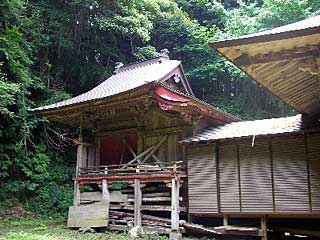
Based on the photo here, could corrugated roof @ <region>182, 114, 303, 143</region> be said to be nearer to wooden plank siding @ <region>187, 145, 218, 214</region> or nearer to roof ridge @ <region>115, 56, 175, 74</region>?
wooden plank siding @ <region>187, 145, 218, 214</region>

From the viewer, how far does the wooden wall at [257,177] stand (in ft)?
32.8

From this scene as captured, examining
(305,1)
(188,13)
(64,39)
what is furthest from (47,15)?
(305,1)

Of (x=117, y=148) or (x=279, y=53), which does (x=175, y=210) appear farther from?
(x=279, y=53)

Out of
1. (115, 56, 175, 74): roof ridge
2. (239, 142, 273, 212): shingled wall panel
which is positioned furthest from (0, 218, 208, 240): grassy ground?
(115, 56, 175, 74): roof ridge

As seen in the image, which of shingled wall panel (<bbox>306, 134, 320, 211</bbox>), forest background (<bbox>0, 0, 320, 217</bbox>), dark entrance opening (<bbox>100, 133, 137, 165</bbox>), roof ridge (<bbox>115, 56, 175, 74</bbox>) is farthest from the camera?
roof ridge (<bbox>115, 56, 175, 74</bbox>)

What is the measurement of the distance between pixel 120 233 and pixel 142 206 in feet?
3.42

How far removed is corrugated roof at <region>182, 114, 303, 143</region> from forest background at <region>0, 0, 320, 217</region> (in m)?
5.75

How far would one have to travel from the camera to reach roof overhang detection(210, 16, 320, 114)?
13.2 feet

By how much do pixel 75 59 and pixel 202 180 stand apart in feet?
→ 36.6

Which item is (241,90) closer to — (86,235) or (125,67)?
(125,67)

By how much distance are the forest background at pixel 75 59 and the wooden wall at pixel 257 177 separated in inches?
239

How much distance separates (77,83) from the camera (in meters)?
19.7

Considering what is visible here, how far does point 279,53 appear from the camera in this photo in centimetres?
438

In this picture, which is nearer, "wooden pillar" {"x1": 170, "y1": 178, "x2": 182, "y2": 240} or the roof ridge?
"wooden pillar" {"x1": 170, "y1": 178, "x2": 182, "y2": 240}
